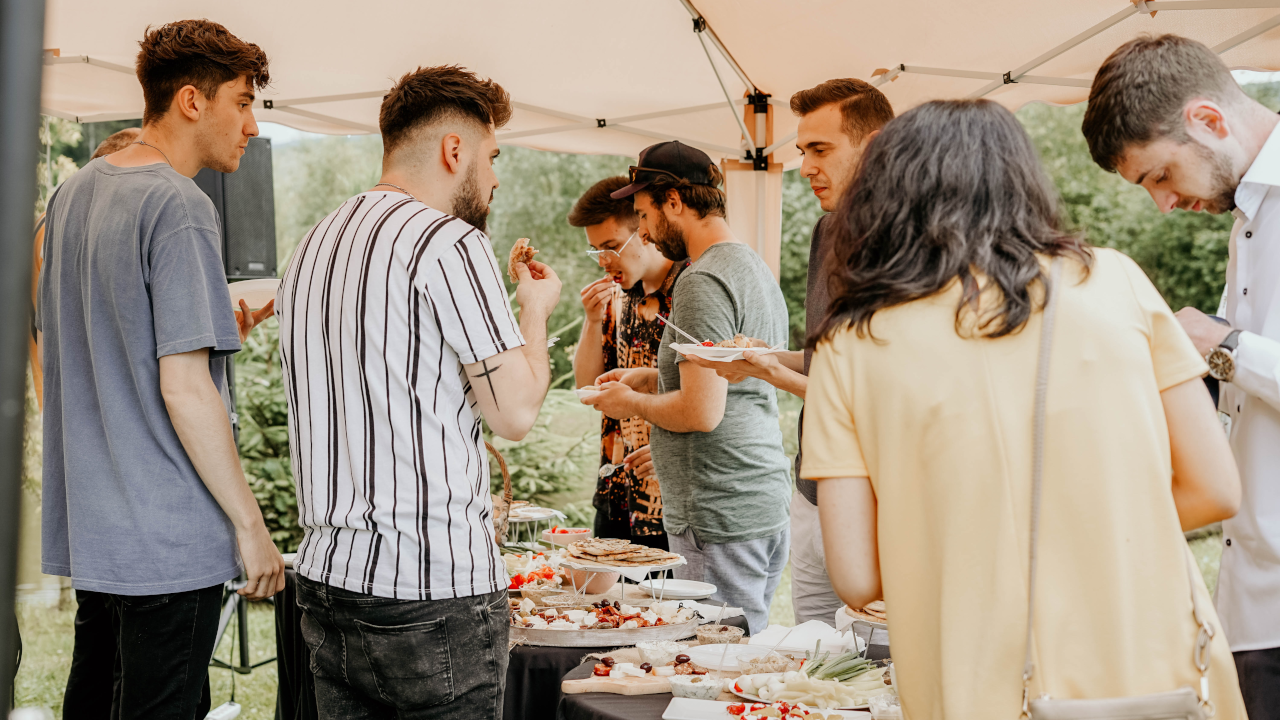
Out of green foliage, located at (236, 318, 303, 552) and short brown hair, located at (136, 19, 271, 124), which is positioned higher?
short brown hair, located at (136, 19, 271, 124)

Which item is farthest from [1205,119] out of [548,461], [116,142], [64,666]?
[548,461]

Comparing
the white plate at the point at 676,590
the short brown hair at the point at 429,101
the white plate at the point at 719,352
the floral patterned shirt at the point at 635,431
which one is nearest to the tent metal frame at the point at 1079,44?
the floral patterned shirt at the point at 635,431

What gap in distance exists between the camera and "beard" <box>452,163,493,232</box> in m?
1.70

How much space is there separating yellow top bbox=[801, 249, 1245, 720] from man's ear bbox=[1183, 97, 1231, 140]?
0.46 meters

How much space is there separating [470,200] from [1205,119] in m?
1.17

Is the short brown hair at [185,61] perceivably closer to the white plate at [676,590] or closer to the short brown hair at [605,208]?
the white plate at [676,590]

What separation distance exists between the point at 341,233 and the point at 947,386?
3.27ft

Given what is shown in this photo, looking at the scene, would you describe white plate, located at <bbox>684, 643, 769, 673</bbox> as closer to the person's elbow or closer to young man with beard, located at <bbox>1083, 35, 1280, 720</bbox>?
the person's elbow

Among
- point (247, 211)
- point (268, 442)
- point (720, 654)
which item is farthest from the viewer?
point (268, 442)

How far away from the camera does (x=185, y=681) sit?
5.67 ft

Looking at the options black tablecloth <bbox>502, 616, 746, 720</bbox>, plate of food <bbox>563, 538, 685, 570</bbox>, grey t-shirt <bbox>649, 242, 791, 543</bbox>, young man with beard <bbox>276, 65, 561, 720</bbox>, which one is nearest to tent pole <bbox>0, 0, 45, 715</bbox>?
young man with beard <bbox>276, 65, 561, 720</bbox>

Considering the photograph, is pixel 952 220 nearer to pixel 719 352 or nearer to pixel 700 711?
pixel 700 711

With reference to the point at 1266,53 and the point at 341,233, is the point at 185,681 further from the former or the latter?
the point at 1266,53

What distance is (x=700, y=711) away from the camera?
152cm
